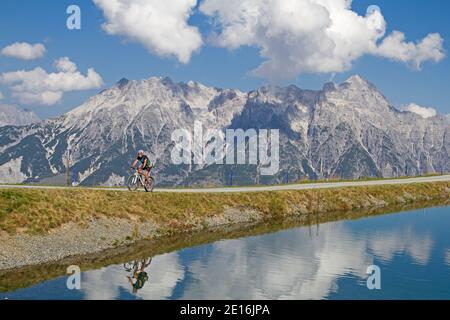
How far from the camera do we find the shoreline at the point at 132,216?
38.8 metres

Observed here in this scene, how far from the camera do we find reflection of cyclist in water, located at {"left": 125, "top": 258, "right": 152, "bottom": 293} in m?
32.5

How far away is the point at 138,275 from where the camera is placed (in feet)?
115

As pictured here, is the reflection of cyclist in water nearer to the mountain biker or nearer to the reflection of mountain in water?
the reflection of mountain in water

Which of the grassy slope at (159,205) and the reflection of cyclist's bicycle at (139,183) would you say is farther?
the reflection of cyclist's bicycle at (139,183)

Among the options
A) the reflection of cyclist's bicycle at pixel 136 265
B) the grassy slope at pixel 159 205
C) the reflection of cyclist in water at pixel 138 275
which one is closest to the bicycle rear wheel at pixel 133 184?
the grassy slope at pixel 159 205

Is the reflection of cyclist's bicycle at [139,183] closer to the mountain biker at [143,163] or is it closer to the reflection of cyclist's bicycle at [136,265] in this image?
the mountain biker at [143,163]

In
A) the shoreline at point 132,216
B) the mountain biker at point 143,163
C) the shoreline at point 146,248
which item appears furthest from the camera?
the mountain biker at point 143,163

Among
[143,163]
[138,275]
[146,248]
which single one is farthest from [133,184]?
[138,275]

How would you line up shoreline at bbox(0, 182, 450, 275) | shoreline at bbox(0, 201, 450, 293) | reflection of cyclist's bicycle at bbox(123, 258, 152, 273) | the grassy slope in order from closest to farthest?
shoreline at bbox(0, 201, 450, 293) → reflection of cyclist's bicycle at bbox(123, 258, 152, 273) → shoreline at bbox(0, 182, 450, 275) → the grassy slope

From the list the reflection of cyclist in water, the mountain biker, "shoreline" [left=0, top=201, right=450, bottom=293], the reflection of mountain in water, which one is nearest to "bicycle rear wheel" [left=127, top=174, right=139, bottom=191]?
the mountain biker

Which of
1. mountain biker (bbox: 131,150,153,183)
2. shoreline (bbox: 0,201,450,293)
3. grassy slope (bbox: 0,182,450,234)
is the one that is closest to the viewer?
shoreline (bbox: 0,201,450,293)
